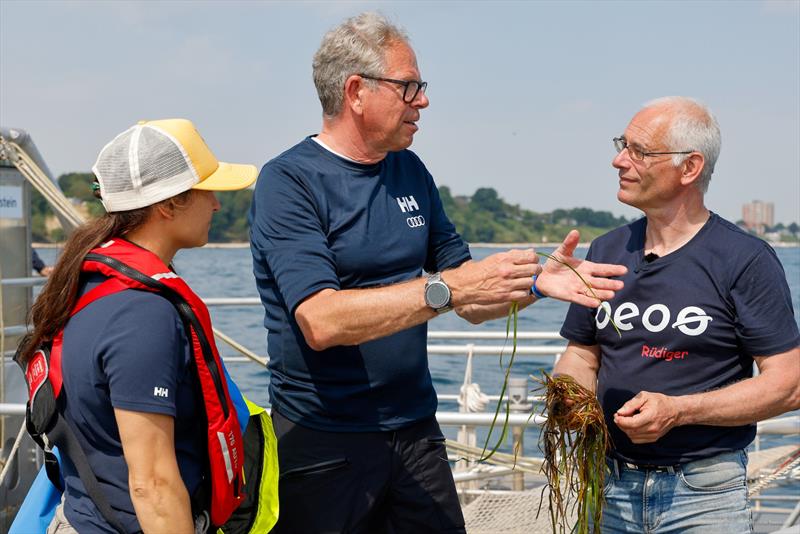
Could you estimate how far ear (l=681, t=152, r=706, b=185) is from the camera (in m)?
3.03

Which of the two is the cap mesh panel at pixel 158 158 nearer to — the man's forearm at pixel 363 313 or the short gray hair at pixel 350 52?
the man's forearm at pixel 363 313

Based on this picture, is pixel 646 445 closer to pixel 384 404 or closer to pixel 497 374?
pixel 384 404

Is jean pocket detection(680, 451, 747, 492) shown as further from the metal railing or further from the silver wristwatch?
the silver wristwatch

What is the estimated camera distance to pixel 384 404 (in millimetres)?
2990

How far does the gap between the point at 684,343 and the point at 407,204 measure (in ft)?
3.15

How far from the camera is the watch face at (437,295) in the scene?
8.38 ft

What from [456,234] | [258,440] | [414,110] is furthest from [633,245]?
[258,440]

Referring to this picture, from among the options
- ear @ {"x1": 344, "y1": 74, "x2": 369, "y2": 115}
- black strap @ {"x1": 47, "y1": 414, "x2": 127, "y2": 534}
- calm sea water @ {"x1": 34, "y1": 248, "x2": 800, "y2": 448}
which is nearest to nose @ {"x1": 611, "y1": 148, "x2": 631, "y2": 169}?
ear @ {"x1": 344, "y1": 74, "x2": 369, "y2": 115}

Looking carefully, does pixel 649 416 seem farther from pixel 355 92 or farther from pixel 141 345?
pixel 141 345

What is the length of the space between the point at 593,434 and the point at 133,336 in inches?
56.6

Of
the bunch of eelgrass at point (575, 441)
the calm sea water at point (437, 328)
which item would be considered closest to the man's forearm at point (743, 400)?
the bunch of eelgrass at point (575, 441)

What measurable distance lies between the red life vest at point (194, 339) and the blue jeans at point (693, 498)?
4.31 feet

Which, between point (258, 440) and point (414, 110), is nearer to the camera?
point (258, 440)

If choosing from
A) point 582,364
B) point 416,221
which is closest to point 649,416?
point 582,364
